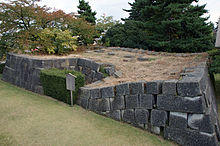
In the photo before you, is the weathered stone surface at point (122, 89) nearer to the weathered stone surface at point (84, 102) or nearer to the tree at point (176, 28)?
the weathered stone surface at point (84, 102)

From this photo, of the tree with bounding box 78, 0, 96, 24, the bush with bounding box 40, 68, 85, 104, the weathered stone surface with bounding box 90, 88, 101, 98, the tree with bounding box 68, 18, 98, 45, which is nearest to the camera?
the weathered stone surface with bounding box 90, 88, 101, 98

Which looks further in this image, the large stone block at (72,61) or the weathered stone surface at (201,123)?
the large stone block at (72,61)

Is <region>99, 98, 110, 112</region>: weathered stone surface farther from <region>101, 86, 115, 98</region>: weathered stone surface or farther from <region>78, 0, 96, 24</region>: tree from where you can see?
<region>78, 0, 96, 24</region>: tree

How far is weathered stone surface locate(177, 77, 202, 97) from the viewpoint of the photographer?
324cm

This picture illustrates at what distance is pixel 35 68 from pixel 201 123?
5678 mm

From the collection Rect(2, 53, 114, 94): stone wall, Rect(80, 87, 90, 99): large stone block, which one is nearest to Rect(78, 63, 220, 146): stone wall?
Rect(80, 87, 90, 99): large stone block

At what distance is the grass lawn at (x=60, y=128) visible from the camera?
3477 millimetres

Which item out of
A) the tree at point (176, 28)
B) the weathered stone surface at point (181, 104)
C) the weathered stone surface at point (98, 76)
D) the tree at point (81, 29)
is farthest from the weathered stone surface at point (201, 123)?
the tree at point (81, 29)

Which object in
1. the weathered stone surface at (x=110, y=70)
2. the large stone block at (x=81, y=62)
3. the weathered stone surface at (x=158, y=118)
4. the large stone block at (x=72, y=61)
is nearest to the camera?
the weathered stone surface at (x=158, y=118)

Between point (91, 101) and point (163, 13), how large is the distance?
8.35m

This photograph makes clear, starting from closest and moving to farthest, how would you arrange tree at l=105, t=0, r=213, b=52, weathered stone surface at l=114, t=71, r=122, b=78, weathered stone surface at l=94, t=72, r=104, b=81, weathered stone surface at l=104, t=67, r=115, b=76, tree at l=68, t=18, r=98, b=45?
weathered stone surface at l=114, t=71, r=122, b=78, weathered stone surface at l=104, t=67, r=115, b=76, weathered stone surface at l=94, t=72, r=104, b=81, tree at l=68, t=18, r=98, b=45, tree at l=105, t=0, r=213, b=52

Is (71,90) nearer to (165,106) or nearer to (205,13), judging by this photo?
(165,106)

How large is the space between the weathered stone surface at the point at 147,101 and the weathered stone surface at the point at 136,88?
0.11 meters

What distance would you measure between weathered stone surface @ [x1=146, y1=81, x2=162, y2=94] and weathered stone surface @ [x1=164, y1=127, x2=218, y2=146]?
0.78m
